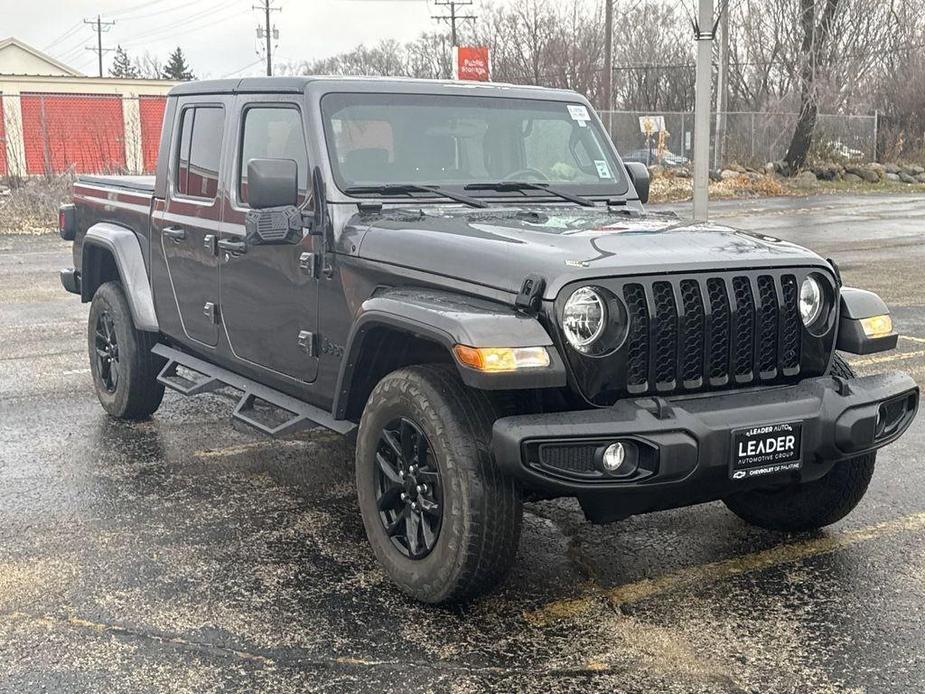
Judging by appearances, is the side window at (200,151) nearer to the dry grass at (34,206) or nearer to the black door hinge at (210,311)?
the black door hinge at (210,311)

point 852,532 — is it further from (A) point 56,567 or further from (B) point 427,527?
(A) point 56,567

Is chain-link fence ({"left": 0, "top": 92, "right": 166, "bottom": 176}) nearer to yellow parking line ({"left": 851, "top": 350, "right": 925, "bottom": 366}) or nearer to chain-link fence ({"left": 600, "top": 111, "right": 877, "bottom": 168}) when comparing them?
chain-link fence ({"left": 600, "top": 111, "right": 877, "bottom": 168})

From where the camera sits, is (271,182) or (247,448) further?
(247,448)

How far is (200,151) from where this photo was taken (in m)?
5.94

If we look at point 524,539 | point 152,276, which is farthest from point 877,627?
point 152,276

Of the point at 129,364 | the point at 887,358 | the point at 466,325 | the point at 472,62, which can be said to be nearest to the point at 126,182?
the point at 129,364

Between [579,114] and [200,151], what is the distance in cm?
197

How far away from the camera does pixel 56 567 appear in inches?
179

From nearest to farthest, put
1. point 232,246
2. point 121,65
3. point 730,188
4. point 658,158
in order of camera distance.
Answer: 1. point 232,246
2. point 730,188
3. point 658,158
4. point 121,65

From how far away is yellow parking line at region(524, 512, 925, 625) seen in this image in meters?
4.12

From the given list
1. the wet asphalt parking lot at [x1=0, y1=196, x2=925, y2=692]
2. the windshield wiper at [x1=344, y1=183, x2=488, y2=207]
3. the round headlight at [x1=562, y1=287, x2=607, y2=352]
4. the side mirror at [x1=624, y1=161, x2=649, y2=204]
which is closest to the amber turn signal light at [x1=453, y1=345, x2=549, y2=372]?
the round headlight at [x1=562, y1=287, x2=607, y2=352]

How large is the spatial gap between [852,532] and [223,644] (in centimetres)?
272

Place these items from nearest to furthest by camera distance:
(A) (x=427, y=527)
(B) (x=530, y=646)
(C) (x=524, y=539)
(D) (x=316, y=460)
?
1. (B) (x=530, y=646)
2. (A) (x=427, y=527)
3. (C) (x=524, y=539)
4. (D) (x=316, y=460)

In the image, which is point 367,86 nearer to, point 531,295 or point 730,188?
point 531,295
